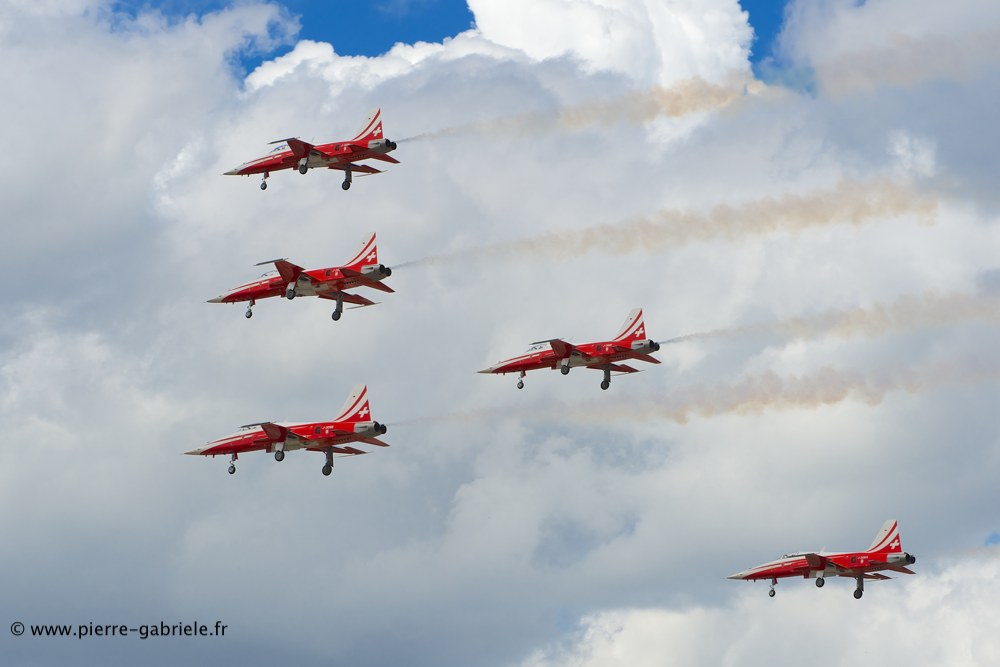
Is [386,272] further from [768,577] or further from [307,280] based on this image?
[768,577]

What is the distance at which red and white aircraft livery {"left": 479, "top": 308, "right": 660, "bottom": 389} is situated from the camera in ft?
395

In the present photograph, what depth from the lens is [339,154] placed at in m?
125

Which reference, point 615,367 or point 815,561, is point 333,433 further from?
point 815,561

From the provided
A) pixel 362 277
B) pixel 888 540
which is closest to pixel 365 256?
pixel 362 277

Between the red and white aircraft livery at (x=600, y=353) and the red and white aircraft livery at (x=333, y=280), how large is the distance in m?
11.5

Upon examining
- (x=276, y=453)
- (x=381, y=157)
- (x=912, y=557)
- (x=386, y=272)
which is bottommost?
(x=912, y=557)

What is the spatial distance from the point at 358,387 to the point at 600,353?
16506 mm

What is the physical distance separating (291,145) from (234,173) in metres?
9.62

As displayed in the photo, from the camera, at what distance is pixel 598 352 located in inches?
4806

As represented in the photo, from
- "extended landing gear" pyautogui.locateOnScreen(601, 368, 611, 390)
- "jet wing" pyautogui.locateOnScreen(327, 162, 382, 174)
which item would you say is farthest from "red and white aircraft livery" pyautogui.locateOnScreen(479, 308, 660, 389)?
"jet wing" pyautogui.locateOnScreen(327, 162, 382, 174)

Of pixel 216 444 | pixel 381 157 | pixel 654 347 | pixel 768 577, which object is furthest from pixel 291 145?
pixel 768 577

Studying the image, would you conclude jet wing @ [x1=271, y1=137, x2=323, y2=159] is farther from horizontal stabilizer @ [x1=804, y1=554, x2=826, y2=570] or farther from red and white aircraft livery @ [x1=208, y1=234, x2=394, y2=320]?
horizontal stabilizer @ [x1=804, y1=554, x2=826, y2=570]

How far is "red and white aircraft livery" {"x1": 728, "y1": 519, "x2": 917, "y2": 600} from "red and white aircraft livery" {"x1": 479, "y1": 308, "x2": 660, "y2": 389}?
2109 centimetres

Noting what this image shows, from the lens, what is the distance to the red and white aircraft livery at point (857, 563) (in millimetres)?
126938
